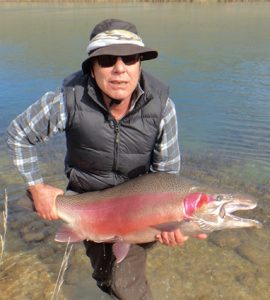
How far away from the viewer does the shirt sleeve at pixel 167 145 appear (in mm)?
3531

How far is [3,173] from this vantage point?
753 cm

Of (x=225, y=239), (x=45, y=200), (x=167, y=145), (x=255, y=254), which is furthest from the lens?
(x=225, y=239)

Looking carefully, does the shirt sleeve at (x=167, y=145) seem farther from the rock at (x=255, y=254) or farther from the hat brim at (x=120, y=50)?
the rock at (x=255, y=254)

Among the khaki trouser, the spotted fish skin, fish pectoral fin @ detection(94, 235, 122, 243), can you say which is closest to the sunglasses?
the spotted fish skin

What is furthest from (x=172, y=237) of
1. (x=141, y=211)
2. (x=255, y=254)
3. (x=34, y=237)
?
(x=34, y=237)

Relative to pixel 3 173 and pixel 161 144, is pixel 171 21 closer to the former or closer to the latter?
pixel 3 173

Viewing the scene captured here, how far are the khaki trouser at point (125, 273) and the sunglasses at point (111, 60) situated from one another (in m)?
1.48

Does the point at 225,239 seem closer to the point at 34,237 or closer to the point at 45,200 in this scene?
the point at 34,237

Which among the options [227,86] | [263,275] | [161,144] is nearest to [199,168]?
[263,275]

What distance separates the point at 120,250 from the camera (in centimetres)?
345

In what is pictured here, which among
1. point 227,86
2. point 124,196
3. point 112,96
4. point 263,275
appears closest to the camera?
point 112,96

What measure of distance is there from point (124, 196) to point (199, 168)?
4.43 metres

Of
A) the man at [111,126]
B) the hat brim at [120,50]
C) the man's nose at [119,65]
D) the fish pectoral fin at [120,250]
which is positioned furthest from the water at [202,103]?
the hat brim at [120,50]

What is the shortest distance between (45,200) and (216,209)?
4.38ft
